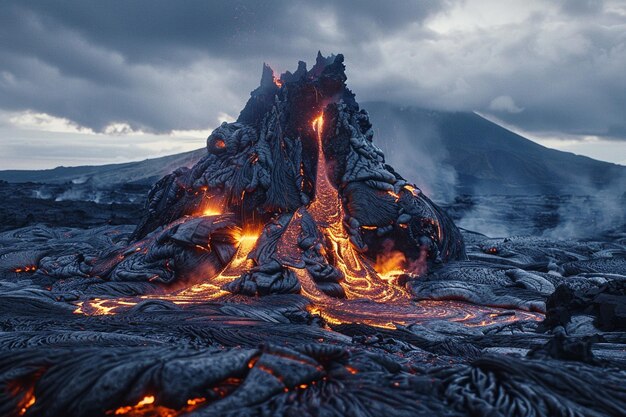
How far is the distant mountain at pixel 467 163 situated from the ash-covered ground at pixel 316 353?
55.3 m

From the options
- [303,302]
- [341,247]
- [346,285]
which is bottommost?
[346,285]

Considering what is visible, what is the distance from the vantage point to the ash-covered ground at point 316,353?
2662 millimetres

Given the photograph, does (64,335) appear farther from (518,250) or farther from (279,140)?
(518,250)

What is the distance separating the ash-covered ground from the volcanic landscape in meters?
0.02

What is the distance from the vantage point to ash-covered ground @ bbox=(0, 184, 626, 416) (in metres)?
2.66

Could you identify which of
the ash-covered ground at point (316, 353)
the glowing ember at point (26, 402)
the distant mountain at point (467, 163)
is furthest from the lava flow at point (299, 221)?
the distant mountain at point (467, 163)

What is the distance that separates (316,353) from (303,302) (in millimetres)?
4207

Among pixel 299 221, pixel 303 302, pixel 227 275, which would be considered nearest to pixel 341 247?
pixel 299 221

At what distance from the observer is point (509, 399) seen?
106 inches

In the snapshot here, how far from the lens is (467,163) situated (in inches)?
3374

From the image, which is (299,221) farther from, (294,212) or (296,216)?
(294,212)

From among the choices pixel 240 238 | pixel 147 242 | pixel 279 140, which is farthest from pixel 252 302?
pixel 279 140

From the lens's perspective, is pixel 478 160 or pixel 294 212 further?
pixel 478 160

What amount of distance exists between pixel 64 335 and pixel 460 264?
7.71 metres
